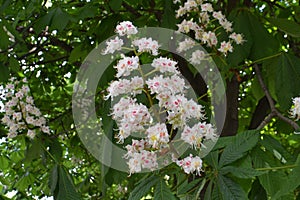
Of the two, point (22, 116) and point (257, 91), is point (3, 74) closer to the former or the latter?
point (22, 116)

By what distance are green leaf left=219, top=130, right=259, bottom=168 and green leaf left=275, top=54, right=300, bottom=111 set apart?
Result: 21.5 inches

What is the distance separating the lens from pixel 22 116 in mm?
1985

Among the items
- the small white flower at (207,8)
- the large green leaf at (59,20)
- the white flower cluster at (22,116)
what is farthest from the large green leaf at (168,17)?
the white flower cluster at (22,116)

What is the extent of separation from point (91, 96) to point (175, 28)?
22.1 inches

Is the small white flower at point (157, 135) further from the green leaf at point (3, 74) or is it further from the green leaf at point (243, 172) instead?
the green leaf at point (3, 74)

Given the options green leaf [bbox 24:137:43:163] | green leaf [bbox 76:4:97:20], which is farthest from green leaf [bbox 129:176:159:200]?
green leaf [bbox 24:137:43:163]

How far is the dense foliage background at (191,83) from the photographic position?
35.6 inches

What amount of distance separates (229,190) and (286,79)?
27.5 inches

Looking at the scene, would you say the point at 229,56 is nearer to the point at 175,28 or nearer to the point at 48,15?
the point at 175,28

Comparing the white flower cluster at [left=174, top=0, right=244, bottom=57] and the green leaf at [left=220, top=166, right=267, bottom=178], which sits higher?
the white flower cluster at [left=174, top=0, right=244, bottom=57]

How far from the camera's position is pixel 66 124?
7.64 ft

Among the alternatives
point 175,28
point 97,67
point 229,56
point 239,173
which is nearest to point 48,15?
point 97,67

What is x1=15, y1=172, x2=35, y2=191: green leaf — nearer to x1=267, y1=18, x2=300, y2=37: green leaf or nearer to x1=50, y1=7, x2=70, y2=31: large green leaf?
x1=50, y1=7, x2=70, y2=31: large green leaf

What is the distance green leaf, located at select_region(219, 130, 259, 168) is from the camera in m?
0.88
